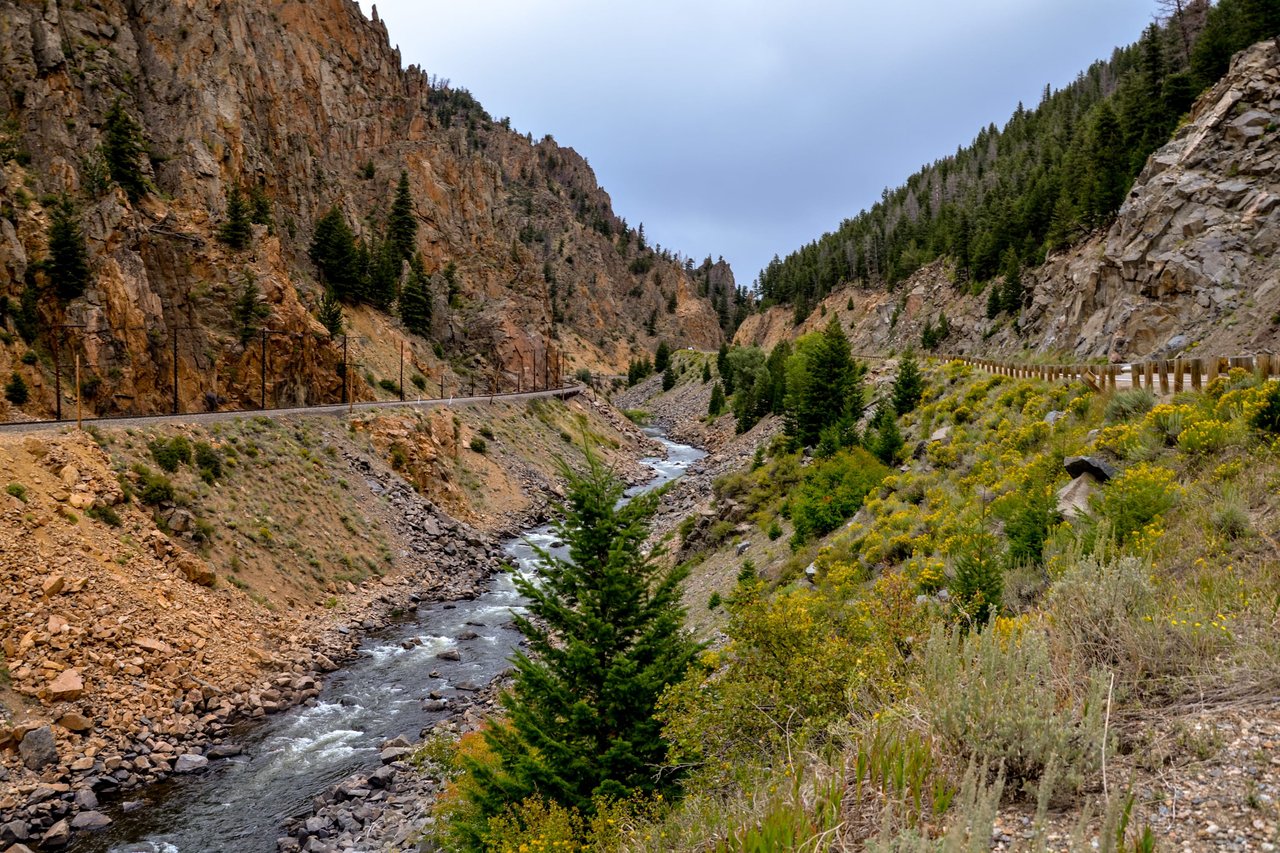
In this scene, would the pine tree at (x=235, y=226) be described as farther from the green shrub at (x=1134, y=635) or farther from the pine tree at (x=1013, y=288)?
the pine tree at (x=1013, y=288)

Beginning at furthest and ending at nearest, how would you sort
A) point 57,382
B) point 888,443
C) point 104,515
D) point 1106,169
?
point 1106,169, point 57,382, point 888,443, point 104,515

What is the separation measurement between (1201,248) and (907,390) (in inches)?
552

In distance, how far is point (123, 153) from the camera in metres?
39.8

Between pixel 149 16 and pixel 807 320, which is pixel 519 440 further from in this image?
pixel 807 320

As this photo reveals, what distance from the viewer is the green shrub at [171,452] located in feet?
88.2

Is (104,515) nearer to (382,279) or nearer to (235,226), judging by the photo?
(235,226)

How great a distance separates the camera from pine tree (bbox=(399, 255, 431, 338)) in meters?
69.3

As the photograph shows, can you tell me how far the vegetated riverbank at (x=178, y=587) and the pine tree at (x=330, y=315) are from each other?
17.0 meters

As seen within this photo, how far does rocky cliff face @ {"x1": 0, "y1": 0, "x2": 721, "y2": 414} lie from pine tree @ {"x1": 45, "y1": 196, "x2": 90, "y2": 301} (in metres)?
0.50

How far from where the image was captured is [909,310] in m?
84.4

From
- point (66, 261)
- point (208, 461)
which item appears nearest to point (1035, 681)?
point (208, 461)

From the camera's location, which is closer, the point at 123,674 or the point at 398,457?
the point at 123,674

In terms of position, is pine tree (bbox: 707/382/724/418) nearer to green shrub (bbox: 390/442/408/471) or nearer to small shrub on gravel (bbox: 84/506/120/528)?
green shrub (bbox: 390/442/408/471)

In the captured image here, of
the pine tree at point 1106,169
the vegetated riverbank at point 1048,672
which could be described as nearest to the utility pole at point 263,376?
the vegetated riverbank at point 1048,672
